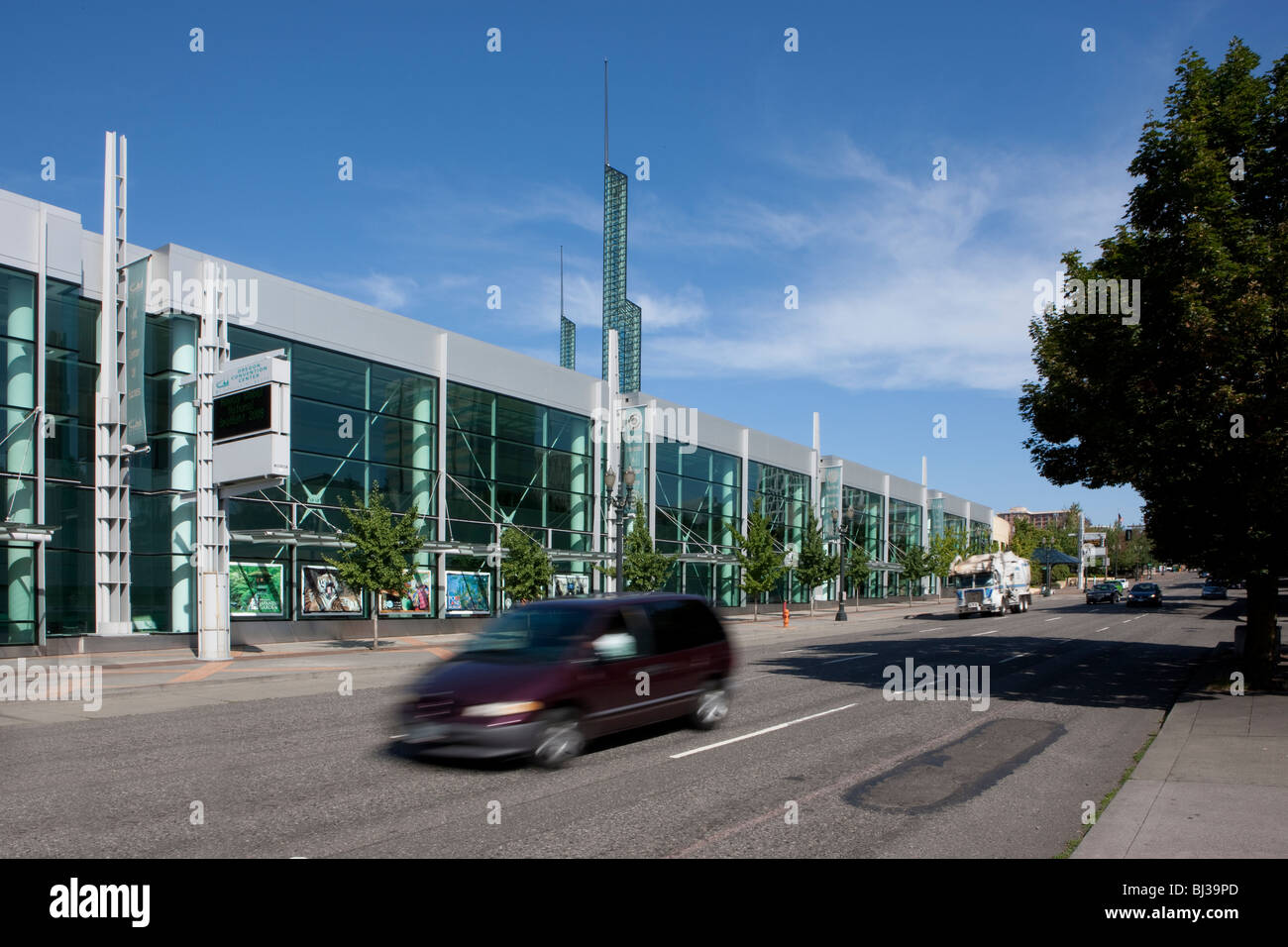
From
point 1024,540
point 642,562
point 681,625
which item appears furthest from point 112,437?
point 1024,540

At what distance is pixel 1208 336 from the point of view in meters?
12.1

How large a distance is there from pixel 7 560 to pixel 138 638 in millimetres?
3779

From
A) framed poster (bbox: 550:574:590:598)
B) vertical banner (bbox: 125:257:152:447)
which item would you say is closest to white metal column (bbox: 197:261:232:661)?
vertical banner (bbox: 125:257:152:447)

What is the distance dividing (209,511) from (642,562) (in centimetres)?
1878

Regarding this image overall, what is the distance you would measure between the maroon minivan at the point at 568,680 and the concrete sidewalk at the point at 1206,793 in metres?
4.67

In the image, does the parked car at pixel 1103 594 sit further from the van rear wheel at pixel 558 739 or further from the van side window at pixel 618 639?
the van rear wheel at pixel 558 739

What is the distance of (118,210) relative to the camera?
26.1 metres

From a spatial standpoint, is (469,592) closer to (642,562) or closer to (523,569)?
(523,569)

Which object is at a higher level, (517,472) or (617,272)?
(617,272)

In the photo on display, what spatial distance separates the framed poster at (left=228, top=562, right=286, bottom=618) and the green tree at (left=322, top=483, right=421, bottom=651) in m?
2.09

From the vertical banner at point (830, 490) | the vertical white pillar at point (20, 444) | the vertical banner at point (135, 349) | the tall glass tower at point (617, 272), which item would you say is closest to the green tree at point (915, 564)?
the vertical banner at point (830, 490)

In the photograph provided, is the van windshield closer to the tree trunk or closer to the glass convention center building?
the tree trunk
